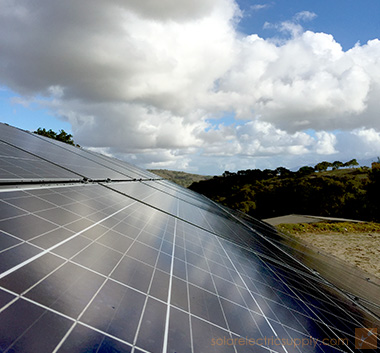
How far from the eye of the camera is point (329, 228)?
24.5 m

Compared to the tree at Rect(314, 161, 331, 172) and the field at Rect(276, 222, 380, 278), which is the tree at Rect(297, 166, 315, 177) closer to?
the tree at Rect(314, 161, 331, 172)

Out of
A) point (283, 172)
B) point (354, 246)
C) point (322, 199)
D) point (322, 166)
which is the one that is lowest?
point (354, 246)

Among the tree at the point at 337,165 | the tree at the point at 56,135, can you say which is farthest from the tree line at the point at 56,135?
the tree at the point at 337,165

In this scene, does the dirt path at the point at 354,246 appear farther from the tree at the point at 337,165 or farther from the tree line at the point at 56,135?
the tree at the point at 337,165

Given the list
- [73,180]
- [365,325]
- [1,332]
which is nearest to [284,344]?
[1,332]

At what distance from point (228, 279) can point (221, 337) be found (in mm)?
1874

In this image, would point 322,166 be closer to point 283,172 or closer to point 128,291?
point 283,172

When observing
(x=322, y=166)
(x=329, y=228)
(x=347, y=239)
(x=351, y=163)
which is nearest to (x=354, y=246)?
(x=347, y=239)

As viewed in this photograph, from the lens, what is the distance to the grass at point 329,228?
78.6 ft

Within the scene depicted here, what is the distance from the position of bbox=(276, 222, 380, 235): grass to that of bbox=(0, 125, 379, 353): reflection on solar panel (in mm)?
19442

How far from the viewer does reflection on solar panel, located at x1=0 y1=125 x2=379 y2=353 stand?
2031mm

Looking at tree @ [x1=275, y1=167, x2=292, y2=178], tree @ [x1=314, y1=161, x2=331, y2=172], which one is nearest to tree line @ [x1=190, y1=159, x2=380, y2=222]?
tree @ [x1=275, y1=167, x2=292, y2=178]

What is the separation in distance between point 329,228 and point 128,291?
26.8 metres

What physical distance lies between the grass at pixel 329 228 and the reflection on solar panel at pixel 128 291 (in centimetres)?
1944
